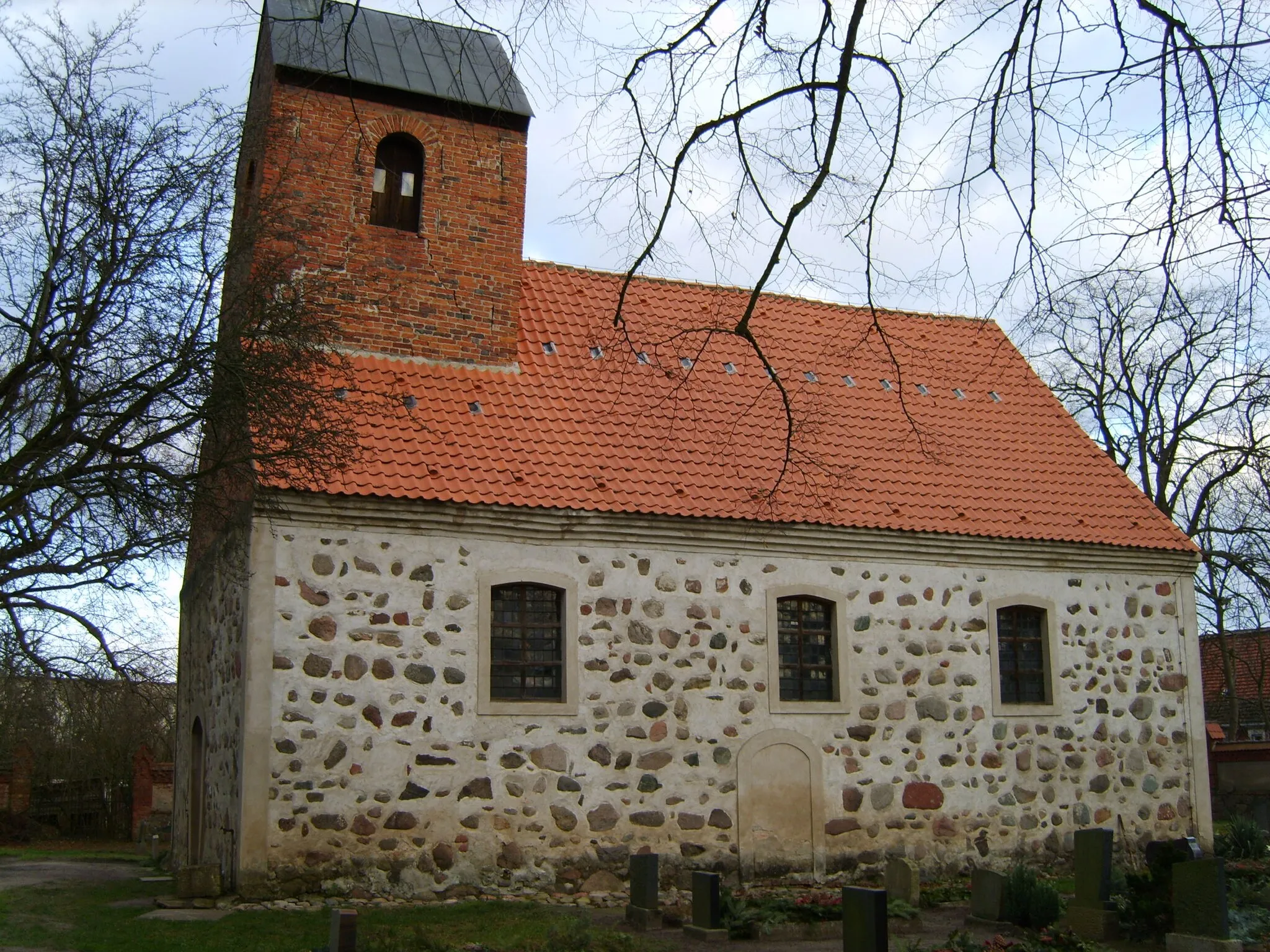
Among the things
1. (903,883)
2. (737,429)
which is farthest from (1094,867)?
(737,429)

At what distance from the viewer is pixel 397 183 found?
14281mm

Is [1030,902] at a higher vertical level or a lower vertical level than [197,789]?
lower

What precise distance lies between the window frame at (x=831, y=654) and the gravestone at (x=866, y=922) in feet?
15.1

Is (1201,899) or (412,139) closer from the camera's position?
(1201,899)

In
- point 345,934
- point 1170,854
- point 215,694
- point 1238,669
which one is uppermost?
point 1238,669

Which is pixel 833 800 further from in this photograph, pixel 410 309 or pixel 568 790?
pixel 410 309

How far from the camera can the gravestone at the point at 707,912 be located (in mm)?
9844

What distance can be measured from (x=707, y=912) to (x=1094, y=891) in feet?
10.5

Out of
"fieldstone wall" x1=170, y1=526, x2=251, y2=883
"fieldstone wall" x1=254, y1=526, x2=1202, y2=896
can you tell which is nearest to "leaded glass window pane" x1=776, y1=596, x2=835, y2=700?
"fieldstone wall" x1=254, y1=526, x2=1202, y2=896

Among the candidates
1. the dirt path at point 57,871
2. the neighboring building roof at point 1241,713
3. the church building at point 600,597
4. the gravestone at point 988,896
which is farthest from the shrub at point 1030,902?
the neighboring building roof at point 1241,713

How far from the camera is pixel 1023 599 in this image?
14250mm

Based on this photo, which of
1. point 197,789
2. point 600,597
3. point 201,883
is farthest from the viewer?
point 197,789

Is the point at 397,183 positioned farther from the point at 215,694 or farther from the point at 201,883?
the point at 201,883

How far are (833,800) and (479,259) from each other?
7.31 meters
